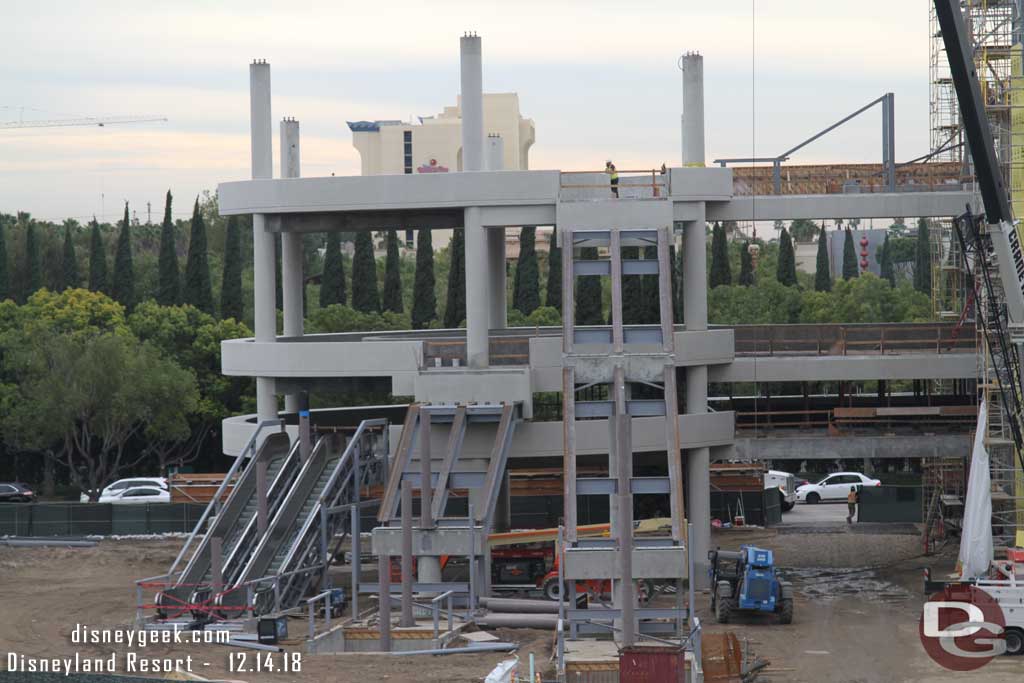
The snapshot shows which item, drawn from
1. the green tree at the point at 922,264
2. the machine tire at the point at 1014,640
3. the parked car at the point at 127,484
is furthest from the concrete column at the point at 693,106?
the green tree at the point at 922,264

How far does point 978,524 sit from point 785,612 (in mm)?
5135

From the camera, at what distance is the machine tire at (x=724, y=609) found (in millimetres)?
38625

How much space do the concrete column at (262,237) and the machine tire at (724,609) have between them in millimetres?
14489

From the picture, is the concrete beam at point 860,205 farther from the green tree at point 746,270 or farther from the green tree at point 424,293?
the green tree at point 746,270

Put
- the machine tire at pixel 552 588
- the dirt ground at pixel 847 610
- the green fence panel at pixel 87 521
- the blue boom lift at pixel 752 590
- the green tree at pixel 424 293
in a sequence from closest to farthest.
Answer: the dirt ground at pixel 847 610
the blue boom lift at pixel 752 590
the machine tire at pixel 552 588
the green fence panel at pixel 87 521
the green tree at pixel 424 293

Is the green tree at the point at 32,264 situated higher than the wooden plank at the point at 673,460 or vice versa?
the green tree at the point at 32,264

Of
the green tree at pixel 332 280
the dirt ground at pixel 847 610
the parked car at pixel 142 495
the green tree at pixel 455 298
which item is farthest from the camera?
the green tree at pixel 332 280

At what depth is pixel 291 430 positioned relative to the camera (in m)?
44.2

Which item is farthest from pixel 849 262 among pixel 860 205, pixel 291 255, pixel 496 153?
pixel 291 255

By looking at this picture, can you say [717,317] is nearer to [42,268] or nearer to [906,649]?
[42,268]

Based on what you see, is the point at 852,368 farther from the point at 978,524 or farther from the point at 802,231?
the point at 802,231

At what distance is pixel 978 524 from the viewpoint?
124 feet

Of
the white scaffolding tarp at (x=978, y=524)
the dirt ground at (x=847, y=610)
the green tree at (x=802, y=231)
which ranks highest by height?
the green tree at (x=802, y=231)

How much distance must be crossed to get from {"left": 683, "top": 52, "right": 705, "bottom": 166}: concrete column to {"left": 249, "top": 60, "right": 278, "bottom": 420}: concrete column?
12.0 metres
